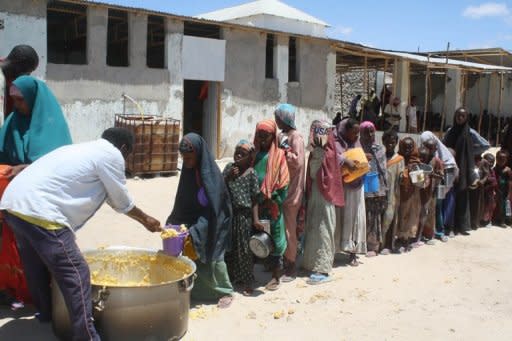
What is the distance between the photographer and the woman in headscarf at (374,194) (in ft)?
19.2

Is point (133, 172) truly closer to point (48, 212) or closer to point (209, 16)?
point (48, 212)

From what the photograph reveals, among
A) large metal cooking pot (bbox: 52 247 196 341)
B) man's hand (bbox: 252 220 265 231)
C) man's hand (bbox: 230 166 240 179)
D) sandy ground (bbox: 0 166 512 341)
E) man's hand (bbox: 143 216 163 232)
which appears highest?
man's hand (bbox: 230 166 240 179)

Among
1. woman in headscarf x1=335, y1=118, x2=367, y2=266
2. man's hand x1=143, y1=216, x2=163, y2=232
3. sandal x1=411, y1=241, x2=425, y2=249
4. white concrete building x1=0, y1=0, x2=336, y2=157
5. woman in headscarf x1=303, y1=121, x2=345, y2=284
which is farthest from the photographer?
white concrete building x1=0, y1=0, x2=336, y2=157

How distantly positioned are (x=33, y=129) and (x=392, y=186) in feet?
12.7

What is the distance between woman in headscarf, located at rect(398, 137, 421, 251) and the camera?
20.4 ft

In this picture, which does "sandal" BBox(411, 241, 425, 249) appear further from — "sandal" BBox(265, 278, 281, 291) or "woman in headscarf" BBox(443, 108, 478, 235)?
"sandal" BBox(265, 278, 281, 291)

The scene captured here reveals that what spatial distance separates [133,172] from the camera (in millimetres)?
10430

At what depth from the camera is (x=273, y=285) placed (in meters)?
4.79

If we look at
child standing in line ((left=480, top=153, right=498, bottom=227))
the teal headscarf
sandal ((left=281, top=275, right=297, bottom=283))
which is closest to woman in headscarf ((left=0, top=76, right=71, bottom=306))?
the teal headscarf

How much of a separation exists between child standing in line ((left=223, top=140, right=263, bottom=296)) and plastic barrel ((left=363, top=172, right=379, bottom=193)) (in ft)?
5.77

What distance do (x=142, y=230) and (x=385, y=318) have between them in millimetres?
3391

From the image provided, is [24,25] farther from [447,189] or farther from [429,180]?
[447,189]

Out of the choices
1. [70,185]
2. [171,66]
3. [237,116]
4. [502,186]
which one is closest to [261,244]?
[70,185]

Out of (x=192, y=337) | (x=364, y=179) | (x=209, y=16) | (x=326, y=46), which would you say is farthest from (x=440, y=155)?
(x=209, y=16)
